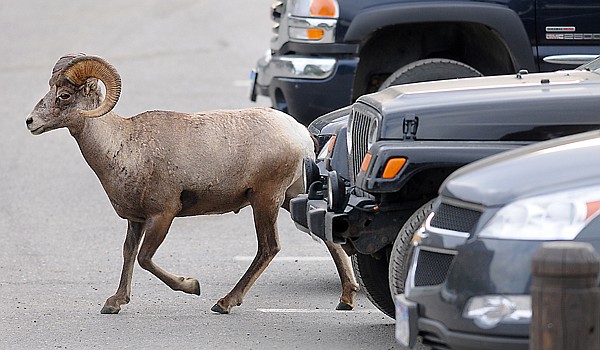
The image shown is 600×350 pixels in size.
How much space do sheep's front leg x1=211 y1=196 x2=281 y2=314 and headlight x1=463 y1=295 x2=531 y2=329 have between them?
346 centimetres

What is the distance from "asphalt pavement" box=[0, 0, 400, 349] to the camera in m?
7.65

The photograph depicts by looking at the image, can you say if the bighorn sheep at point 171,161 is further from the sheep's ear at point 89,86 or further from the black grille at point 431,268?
the black grille at point 431,268

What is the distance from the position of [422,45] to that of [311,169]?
13.3ft

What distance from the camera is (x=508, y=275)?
5.03m

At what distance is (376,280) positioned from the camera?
768cm

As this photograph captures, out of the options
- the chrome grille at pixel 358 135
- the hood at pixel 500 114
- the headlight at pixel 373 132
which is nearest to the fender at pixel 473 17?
the chrome grille at pixel 358 135

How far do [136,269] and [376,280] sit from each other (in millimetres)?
2872

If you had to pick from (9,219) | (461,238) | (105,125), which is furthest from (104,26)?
(461,238)

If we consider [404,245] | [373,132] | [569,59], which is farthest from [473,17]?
[404,245]

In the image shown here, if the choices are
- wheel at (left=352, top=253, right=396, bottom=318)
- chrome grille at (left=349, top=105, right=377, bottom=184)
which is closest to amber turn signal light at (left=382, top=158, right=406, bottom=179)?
chrome grille at (left=349, top=105, right=377, bottom=184)

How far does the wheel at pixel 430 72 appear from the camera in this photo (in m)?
10.9

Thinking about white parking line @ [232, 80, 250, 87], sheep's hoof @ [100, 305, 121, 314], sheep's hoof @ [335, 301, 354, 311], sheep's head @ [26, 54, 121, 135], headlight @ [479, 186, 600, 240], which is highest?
headlight @ [479, 186, 600, 240]

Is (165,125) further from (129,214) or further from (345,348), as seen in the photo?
(345,348)

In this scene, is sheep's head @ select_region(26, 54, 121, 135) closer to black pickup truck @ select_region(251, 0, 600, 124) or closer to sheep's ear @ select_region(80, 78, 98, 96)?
sheep's ear @ select_region(80, 78, 98, 96)
